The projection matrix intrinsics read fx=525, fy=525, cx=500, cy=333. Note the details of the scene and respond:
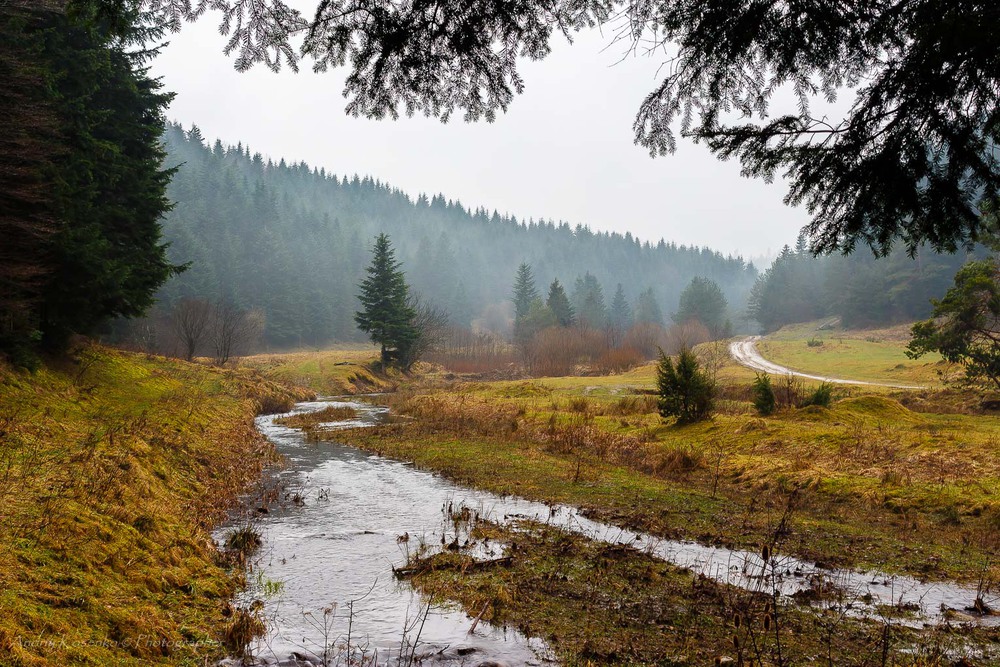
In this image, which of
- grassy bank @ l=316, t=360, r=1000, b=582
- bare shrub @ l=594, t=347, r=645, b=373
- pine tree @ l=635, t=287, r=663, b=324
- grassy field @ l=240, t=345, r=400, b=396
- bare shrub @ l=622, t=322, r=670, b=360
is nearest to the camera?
grassy bank @ l=316, t=360, r=1000, b=582

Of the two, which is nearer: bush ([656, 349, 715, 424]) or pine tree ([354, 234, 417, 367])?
bush ([656, 349, 715, 424])

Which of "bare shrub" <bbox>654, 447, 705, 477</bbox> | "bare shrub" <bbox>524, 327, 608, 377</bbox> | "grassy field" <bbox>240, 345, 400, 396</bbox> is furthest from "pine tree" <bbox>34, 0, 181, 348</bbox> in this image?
"bare shrub" <bbox>524, 327, 608, 377</bbox>

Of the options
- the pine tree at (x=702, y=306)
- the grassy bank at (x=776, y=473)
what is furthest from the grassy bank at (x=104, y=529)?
the pine tree at (x=702, y=306)

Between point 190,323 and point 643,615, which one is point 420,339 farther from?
point 643,615

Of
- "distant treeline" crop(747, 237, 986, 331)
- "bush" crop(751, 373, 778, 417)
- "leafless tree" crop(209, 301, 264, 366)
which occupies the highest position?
"distant treeline" crop(747, 237, 986, 331)

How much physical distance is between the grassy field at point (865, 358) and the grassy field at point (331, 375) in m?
38.9

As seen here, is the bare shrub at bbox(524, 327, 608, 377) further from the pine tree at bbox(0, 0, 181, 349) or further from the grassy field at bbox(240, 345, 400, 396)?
the pine tree at bbox(0, 0, 181, 349)

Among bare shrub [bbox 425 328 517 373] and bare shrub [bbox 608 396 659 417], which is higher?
bare shrub [bbox 608 396 659 417]

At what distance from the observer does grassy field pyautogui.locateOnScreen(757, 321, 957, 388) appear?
122 feet

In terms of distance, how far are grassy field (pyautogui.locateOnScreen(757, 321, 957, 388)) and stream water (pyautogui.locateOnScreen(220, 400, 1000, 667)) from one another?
1126 inches

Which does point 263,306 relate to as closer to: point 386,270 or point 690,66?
point 386,270

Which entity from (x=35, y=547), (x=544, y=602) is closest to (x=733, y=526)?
(x=544, y=602)

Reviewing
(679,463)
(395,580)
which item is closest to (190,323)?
(679,463)

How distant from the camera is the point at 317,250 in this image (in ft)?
392
